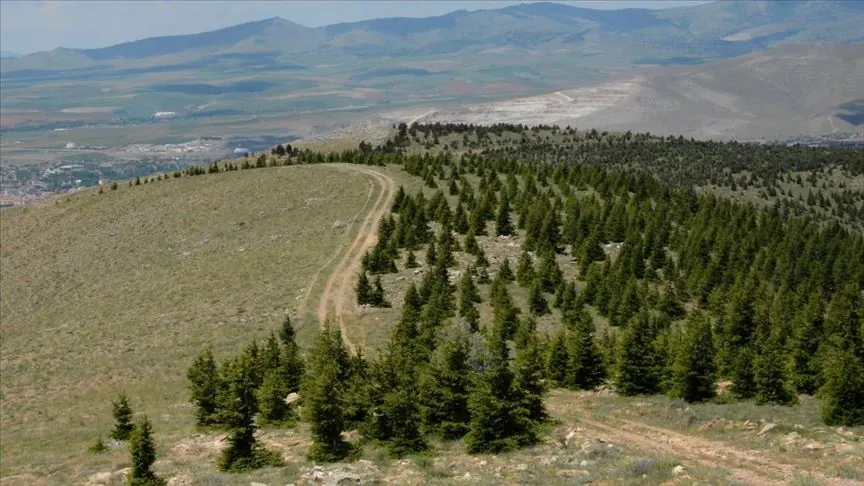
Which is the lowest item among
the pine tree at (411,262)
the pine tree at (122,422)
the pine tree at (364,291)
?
the pine tree at (122,422)

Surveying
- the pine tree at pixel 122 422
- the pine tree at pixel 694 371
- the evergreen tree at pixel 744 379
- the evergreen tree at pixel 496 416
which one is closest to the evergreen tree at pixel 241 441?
the evergreen tree at pixel 496 416

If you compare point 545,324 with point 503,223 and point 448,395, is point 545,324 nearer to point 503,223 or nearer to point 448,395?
point 503,223

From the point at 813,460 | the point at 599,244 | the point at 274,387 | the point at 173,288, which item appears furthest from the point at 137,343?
the point at 813,460

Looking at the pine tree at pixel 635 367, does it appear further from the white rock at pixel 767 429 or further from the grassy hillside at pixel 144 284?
the grassy hillside at pixel 144 284

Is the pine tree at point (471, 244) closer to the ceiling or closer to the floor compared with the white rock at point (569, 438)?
closer to the ceiling

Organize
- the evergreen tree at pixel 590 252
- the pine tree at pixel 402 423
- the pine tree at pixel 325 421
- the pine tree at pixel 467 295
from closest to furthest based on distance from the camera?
the pine tree at pixel 325 421 < the pine tree at pixel 402 423 < the pine tree at pixel 467 295 < the evergreen tree at pixel 590 252

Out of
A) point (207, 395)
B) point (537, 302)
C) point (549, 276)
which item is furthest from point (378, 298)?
point (207, 395)

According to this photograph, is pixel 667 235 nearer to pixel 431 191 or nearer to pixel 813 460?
pixel 431 191
